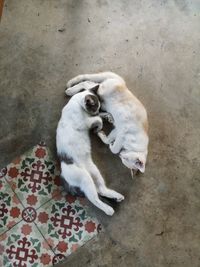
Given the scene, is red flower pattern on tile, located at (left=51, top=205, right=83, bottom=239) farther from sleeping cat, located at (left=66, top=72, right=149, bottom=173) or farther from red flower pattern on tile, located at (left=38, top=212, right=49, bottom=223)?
sleeping cat, located at (left=66, top=72, right=149, bottom=173)

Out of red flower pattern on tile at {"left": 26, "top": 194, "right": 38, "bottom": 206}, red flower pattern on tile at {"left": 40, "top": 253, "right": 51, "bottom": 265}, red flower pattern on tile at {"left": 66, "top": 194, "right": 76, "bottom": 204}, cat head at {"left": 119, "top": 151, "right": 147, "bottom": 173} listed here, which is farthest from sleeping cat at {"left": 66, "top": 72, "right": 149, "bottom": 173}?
red flower pattern on tile at {"left": 40, "top": 253, "right": 51, "bottom": 265}

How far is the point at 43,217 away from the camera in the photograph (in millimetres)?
1859

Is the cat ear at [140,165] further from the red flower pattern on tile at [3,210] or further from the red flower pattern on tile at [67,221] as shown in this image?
the red flower pattern on tile at [3,210]

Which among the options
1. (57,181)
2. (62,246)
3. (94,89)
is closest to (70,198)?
(57,181)

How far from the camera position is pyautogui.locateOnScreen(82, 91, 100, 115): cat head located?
5.84 feet

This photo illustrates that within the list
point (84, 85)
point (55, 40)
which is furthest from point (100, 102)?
point (55, 40)

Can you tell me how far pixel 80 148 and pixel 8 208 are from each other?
1.32ft

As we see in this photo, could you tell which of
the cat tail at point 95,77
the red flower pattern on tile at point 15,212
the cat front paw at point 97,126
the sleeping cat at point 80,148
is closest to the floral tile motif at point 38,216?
the red flower pattern on tile at point 15,212

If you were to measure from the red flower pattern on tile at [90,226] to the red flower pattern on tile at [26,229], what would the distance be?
0.24 meters

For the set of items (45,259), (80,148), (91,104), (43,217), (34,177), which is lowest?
(45,259)

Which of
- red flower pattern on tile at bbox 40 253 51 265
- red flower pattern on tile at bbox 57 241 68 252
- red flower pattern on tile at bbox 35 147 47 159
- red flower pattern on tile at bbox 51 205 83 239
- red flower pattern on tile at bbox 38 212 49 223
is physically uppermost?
red flower pattern on tile at bbox 35 147 47 159

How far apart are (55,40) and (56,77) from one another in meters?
0.19

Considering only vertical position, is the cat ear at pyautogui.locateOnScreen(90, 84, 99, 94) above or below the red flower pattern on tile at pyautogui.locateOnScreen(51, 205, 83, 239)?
above

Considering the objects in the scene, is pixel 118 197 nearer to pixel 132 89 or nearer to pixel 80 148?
pixel 80 148
